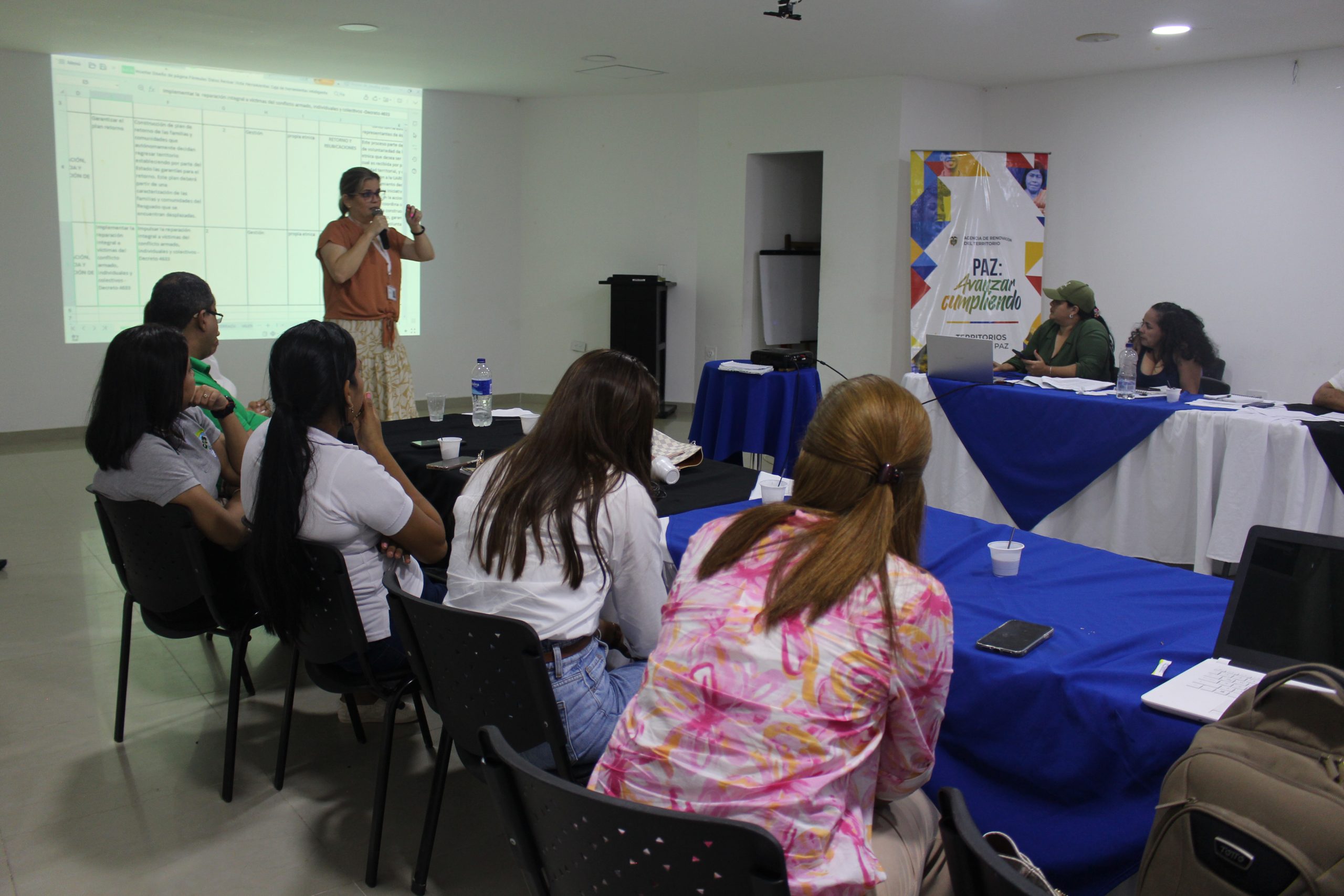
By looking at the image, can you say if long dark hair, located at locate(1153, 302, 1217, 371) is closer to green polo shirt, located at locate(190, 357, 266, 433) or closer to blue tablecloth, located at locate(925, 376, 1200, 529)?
blue tablecloth, located at locate(925, 376, 1200, 529)

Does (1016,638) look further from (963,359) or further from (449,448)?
(963,359)

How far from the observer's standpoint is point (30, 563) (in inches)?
156

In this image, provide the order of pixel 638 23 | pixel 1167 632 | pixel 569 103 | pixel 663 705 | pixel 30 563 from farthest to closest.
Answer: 1. pixel 569 103
2. pixel 638 23
3. pixel 30 563
4. pixel 1167 632
5. pixel 663 705

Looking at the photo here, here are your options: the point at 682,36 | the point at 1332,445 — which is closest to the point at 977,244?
the point at 682,36

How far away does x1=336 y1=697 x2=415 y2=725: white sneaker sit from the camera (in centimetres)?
270

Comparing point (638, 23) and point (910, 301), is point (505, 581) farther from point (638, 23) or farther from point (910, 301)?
point (910, 301)

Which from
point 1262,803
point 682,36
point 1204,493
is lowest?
point 1204,493

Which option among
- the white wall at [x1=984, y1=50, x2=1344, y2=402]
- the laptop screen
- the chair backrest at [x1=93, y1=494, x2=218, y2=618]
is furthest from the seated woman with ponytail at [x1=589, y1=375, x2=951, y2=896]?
the white wall at [x1=984, y1=50, x2=1344, y2=402]

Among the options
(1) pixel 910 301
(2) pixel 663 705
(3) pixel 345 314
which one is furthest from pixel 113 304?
(2) pixel 663 705

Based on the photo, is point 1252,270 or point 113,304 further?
point 113,304

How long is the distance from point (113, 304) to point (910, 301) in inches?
210

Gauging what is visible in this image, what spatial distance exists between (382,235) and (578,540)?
350cm

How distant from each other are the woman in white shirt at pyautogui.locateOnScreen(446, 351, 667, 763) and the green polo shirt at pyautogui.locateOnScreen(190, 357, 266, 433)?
4.25 ft

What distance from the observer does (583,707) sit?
5.38ft
